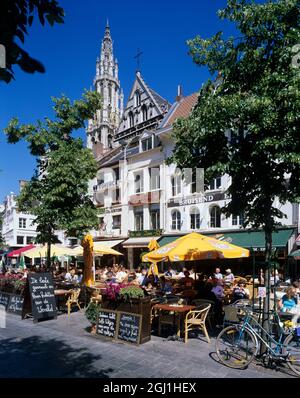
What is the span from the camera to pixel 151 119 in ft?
130

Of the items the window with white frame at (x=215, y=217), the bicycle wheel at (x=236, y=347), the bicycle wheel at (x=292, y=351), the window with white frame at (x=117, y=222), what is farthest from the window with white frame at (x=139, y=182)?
the bicycle wheel at (x=292, y=351)

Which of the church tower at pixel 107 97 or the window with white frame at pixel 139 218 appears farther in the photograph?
the church tower at pixel 107 97

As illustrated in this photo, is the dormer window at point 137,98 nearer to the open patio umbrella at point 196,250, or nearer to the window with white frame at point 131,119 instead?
the window with white frame at point 131,119

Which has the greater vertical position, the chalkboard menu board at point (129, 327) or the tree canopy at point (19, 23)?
the tree canopy at point (19, 23)

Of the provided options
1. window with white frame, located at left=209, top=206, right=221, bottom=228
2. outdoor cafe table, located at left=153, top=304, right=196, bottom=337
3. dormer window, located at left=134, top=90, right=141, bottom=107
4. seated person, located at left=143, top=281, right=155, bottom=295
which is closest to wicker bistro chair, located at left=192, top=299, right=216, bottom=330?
outdoor cafe table, located at left=153, top=304, right=196, bottom=337

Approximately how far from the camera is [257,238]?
20.3m

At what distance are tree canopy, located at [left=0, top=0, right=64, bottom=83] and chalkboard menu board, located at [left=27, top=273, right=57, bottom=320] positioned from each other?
794 cm

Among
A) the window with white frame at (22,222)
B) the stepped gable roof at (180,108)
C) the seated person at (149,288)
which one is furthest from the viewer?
the window with white frame at (22,222)

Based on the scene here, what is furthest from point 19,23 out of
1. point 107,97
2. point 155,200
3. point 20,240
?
point 107,97

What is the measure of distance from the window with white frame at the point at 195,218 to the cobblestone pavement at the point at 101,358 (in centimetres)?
1760

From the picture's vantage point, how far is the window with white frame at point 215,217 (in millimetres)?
24016

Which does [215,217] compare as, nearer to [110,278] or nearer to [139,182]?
[139,182]

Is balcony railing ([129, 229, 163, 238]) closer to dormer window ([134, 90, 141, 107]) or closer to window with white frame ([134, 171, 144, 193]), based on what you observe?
window with white frame ([134, 171, 144, 193])
